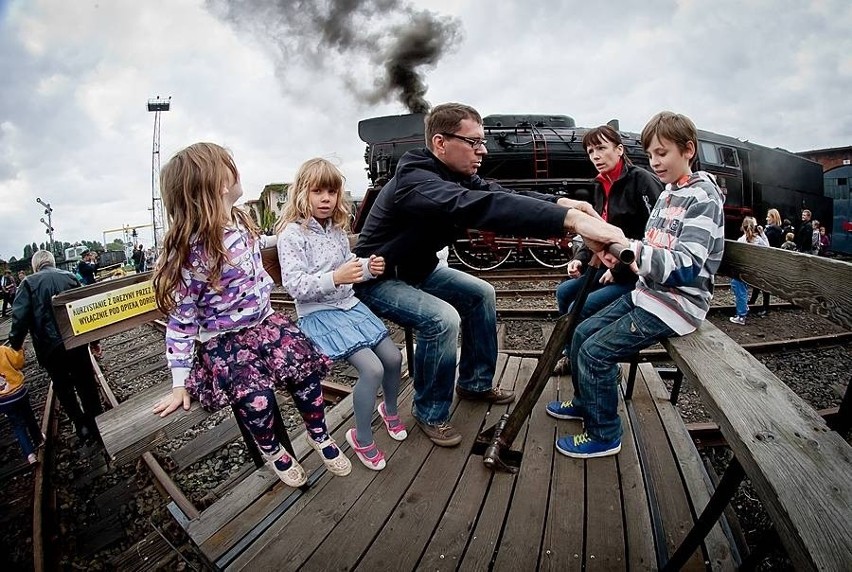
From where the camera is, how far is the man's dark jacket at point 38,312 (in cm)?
399

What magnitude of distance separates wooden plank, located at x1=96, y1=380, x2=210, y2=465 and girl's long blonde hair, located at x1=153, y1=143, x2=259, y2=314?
0.38m

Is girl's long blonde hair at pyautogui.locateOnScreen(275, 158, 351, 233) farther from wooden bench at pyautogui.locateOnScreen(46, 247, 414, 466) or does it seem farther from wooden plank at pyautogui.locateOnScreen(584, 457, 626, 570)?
wooden plank at pyautogui.locateOnScreen(584, 457, 626, 570)

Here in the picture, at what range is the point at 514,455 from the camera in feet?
6.65

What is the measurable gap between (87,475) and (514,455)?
3.56 metres

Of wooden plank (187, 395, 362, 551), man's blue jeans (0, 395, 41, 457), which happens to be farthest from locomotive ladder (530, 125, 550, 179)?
man's blue jeans (0, 395, 41, 457)

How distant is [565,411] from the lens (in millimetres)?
2314

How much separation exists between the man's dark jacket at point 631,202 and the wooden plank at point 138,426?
2302 millimetres

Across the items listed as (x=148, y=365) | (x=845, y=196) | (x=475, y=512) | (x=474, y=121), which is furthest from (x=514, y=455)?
(x=845, y=196)

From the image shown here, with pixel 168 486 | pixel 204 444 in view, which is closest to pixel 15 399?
pixel 204 444

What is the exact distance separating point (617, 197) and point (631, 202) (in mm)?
102

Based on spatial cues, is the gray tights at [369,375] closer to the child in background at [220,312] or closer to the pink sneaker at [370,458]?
the pink sneaker at [370,458]

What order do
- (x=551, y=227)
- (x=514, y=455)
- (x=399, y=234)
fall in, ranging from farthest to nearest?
1. (x=399, y=234)
2. (x=514, y=455)
3. (x=551, y=227)

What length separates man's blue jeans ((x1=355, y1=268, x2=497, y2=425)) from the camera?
213 cm

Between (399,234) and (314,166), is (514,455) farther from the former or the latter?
(314,166)
